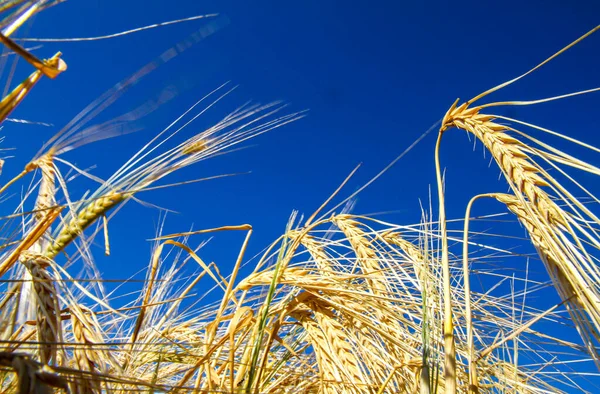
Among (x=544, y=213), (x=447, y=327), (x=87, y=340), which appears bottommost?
(x=87, y=340)

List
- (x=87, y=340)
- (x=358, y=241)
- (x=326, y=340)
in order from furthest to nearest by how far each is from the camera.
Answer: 1. (x=358, y=241)
2. (x=326, y=340)
3. (x=87, y=340)

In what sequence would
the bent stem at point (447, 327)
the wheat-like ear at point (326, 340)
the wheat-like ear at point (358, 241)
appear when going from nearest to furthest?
the bent stem at point (447, 327) < the wheat-like ear at point (326, 340) < the wheat-like ear at point (358, 241)

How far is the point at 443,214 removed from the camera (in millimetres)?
971

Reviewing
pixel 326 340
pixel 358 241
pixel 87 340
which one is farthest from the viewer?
pixel 358 241

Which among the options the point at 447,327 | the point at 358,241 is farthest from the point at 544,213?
the point at 358,241

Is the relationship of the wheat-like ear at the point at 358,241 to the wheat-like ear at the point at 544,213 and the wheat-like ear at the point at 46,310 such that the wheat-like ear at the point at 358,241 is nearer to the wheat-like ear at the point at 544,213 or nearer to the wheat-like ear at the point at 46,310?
the wheat-like ear at the point at 544,213

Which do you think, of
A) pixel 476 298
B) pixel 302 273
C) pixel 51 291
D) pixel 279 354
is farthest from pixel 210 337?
pixel 476 298

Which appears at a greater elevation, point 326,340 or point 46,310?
point 326,340

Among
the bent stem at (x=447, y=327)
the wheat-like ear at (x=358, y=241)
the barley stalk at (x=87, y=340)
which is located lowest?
the barley stalk at (x=87, y=340)

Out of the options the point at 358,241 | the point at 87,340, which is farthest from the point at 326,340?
the point at 358,241

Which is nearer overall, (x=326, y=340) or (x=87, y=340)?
(x=87, y=340)

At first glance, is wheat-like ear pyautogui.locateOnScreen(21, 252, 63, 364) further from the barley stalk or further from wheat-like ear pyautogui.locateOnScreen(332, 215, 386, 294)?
wheat-like ear pyautogui.locateOnScreen(332, 215, 386, 294)

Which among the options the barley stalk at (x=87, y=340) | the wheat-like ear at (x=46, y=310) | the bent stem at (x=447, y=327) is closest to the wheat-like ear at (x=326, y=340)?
the bent stem at (x=447, y=327)

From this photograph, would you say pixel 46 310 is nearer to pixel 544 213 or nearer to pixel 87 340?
pixel 87 340
